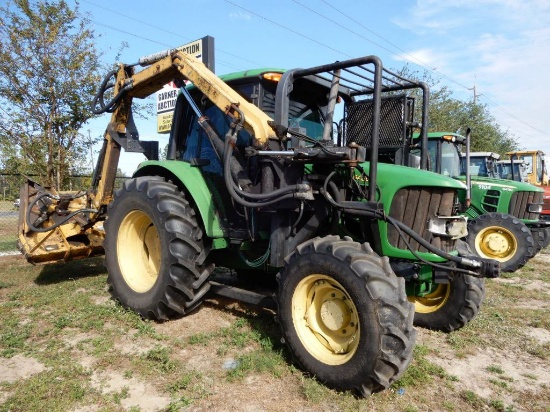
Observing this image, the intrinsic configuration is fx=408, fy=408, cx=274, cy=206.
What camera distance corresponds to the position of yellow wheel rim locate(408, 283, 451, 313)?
408 centimetres

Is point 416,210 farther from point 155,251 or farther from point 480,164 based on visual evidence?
point 480,164

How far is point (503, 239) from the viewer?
768 centimetres

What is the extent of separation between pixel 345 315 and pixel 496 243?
596cm

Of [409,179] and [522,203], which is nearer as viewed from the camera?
[409,179]

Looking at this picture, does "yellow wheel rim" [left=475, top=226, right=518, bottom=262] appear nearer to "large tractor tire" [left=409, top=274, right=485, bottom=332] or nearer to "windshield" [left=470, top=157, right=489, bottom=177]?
"windshield" [left=470, top=157, right=489, bottom=177]

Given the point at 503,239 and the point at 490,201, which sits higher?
the point at 490,201

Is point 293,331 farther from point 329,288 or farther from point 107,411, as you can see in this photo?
point 107,411

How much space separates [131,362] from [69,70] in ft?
23.2

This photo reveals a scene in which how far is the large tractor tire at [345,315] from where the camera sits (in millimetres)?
2609

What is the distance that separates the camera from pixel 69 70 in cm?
823

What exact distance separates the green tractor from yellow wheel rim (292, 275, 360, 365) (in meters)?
5.50

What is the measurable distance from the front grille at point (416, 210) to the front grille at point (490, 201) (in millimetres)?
5854

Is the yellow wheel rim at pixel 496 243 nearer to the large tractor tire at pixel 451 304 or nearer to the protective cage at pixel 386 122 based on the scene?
the large tractor tire at pixel 451 304

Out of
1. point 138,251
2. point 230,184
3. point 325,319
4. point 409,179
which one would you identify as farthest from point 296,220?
point 138,251
